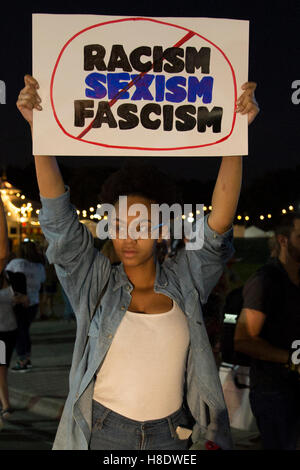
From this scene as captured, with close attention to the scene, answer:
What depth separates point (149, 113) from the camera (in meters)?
2.80

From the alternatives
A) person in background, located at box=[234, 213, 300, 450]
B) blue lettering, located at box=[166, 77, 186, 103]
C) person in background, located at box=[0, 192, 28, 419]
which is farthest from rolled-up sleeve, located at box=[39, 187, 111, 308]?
person in background, located at box=[0, 192, 28, 419]

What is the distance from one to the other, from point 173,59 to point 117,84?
253mm

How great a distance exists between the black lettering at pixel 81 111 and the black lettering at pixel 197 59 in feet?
1.41

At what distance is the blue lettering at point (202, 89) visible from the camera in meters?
2.81

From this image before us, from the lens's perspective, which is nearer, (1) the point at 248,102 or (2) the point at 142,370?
(2) the point at 142,370

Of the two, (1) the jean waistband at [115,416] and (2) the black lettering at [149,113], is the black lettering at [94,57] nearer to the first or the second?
(2) the black lettering at [149,113]

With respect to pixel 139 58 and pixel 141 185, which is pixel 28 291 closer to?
pixel 141 185

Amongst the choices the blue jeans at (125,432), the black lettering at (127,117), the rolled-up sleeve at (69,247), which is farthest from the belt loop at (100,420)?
the black lettering at (127,117)

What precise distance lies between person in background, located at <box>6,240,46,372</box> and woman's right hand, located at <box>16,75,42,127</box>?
6804mm

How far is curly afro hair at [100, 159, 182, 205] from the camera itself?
296 centimetres

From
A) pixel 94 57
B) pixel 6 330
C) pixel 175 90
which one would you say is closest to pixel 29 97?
pixel 94 57

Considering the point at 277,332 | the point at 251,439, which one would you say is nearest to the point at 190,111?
the point at 277,332

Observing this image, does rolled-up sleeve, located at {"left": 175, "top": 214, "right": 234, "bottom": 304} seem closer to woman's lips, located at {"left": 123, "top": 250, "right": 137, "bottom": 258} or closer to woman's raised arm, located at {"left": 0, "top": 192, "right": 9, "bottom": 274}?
woman's lips, located at {"left": 123, "top": 250, "right": 137, "bottom": 258}

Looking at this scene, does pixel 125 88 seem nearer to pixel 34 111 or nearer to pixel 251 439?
pixel 34 111
